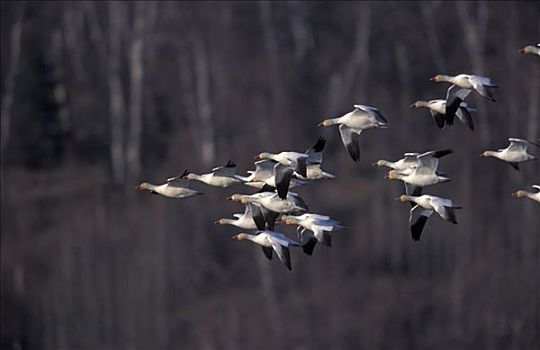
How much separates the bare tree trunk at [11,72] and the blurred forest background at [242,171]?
31 mm

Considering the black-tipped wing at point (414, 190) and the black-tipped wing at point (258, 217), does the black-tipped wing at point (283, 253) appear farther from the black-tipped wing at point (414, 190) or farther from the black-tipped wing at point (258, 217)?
the black-tipped wing at point (414, 190)

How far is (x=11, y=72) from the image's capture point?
2670cm

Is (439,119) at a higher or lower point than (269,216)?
higher

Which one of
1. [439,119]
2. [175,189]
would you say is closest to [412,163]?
[439,119]

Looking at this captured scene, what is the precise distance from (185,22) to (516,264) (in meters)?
6.05

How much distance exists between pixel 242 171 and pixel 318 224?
9734mm

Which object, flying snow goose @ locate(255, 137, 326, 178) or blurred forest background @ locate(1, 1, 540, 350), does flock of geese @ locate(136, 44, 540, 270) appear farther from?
blurred forest background @ locate(1, 1, 540, 350)

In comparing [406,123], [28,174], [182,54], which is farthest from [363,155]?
[28,174]

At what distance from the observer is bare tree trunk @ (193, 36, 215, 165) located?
2813 centimetres

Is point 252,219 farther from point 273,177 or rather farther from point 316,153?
point 316,153

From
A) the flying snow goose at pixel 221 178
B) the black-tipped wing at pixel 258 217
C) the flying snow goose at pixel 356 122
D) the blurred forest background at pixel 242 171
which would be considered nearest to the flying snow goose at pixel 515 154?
the flying snow goose at pixel 356 122

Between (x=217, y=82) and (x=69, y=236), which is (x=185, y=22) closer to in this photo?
(x=217, y=82)

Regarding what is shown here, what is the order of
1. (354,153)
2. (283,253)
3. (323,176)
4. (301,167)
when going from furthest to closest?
(283,253) → (323,176) → (354,153) → (301,167)

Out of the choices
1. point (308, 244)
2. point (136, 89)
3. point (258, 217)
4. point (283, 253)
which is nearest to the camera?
point (258, 217)
